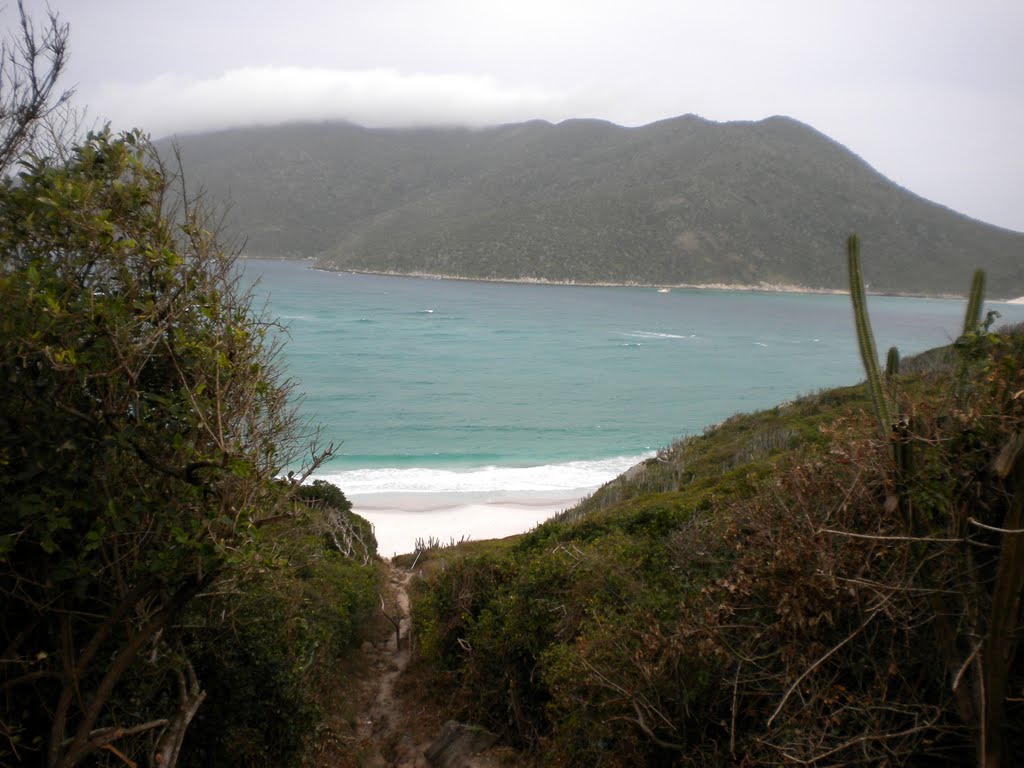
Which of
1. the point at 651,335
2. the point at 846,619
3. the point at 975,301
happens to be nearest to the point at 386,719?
the point at 846,619

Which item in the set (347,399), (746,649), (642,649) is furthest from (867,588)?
(347,399)

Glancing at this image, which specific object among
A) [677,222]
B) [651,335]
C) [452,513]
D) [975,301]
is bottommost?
[452,513]

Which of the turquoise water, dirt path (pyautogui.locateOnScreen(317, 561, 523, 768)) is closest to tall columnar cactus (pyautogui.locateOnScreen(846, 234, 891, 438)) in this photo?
A: the turquoise water

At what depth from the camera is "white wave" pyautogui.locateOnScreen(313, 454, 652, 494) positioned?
26094 millimetres

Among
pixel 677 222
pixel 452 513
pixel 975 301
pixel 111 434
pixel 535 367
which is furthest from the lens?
pixel 677 222

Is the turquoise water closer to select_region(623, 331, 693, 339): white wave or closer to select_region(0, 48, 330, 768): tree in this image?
select_region(623, 331, 693, 339): white wave

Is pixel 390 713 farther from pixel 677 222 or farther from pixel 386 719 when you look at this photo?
pixel 677 222

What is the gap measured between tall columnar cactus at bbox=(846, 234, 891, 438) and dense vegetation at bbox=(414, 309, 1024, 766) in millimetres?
112

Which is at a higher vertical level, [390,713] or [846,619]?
[846,619]

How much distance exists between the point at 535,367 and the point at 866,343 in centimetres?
5023

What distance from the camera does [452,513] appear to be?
74.7ft

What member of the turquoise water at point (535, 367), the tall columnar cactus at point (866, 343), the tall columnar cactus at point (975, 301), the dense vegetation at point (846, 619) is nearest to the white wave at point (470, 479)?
the turquoise water at point (535, 367)

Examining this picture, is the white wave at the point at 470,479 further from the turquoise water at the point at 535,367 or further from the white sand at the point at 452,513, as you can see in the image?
the white sand at the point at 452,513

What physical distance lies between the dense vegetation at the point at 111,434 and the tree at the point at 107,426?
0.01m
